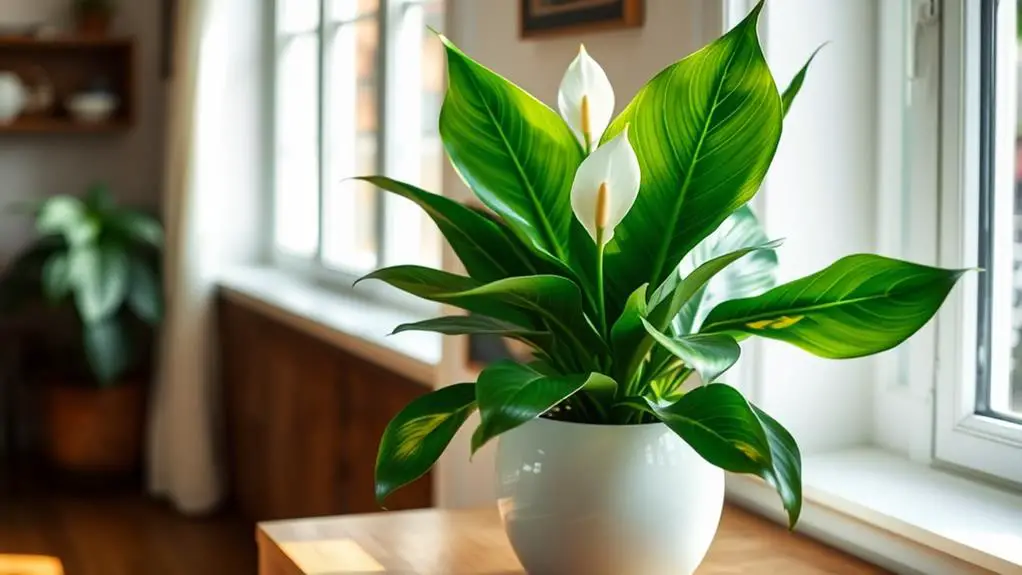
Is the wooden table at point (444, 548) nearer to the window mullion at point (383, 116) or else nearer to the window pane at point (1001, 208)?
the window pane at point (1001, 208)

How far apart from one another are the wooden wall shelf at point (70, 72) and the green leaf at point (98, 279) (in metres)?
0.70

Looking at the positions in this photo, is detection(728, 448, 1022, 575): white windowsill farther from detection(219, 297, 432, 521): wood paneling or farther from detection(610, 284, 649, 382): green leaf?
detection(219, 297, 432, 521): wood paneling

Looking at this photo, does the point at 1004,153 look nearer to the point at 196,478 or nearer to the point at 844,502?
the point at 844,502

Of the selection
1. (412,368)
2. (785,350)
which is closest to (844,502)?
(785,350)

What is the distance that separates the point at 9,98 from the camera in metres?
4.78

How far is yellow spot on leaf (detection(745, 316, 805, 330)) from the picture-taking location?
4.59 feet

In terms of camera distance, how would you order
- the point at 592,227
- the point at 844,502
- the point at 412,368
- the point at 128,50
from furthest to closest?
the point at 128,50 < the point at 412,368 < the point at 844,502 < the point at 592,227

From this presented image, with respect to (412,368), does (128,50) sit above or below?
above

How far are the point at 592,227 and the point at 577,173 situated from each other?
0.23ft

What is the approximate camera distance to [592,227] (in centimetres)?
136

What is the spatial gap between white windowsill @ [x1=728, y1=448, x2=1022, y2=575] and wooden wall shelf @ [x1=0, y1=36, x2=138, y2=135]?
3.62 metres

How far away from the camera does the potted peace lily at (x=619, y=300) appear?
1.31 metres

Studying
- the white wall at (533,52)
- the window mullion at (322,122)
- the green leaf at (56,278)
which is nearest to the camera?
the white wall at (533,52)

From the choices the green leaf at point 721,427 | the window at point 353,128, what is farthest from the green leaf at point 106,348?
the green leaf at point 721,427
